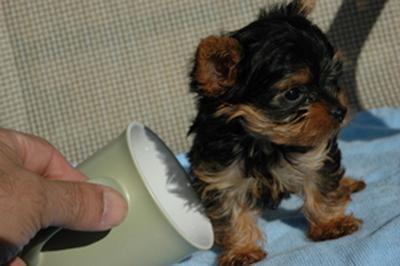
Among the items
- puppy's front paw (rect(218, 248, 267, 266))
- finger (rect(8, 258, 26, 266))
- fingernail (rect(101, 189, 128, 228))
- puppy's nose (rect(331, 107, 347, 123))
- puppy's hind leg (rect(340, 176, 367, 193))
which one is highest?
puppy's nose (rect(331, 107, 347, 123))

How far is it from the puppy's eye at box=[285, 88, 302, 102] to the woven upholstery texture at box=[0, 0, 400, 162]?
1631mm

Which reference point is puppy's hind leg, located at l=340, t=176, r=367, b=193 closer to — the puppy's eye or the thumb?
the puppy's eye

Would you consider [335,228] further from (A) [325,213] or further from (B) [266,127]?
(B) [266,127]

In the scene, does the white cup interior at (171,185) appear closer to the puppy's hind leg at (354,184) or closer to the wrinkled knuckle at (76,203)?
the wrinkled knuckle at (76,203)

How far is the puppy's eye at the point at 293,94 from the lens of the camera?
2459mm

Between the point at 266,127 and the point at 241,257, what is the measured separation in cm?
62

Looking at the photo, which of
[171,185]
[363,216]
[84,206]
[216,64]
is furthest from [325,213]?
[84,206]

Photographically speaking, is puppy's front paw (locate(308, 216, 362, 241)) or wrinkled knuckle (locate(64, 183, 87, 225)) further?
puppy's front paw (locate(308, 216, 362, 241))

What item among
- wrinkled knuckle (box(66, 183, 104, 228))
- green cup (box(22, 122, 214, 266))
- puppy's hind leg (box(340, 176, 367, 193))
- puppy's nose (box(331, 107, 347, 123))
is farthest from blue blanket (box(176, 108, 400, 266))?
wrinkled knuckle (box(66, 183, 104, 228))

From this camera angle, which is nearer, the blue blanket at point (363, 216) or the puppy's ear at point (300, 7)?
the blue blanket at point (363, 216)

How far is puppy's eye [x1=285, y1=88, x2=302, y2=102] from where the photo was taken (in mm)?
2459

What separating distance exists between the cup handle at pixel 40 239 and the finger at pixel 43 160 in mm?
123

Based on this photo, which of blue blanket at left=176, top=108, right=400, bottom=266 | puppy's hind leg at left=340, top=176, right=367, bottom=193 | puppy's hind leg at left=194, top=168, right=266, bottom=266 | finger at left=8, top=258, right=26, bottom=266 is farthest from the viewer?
puppy's hind leg at left=340, top=176, right=367, bottom=193

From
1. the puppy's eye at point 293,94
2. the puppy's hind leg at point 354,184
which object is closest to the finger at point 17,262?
the puppy's eye at point 293,94
